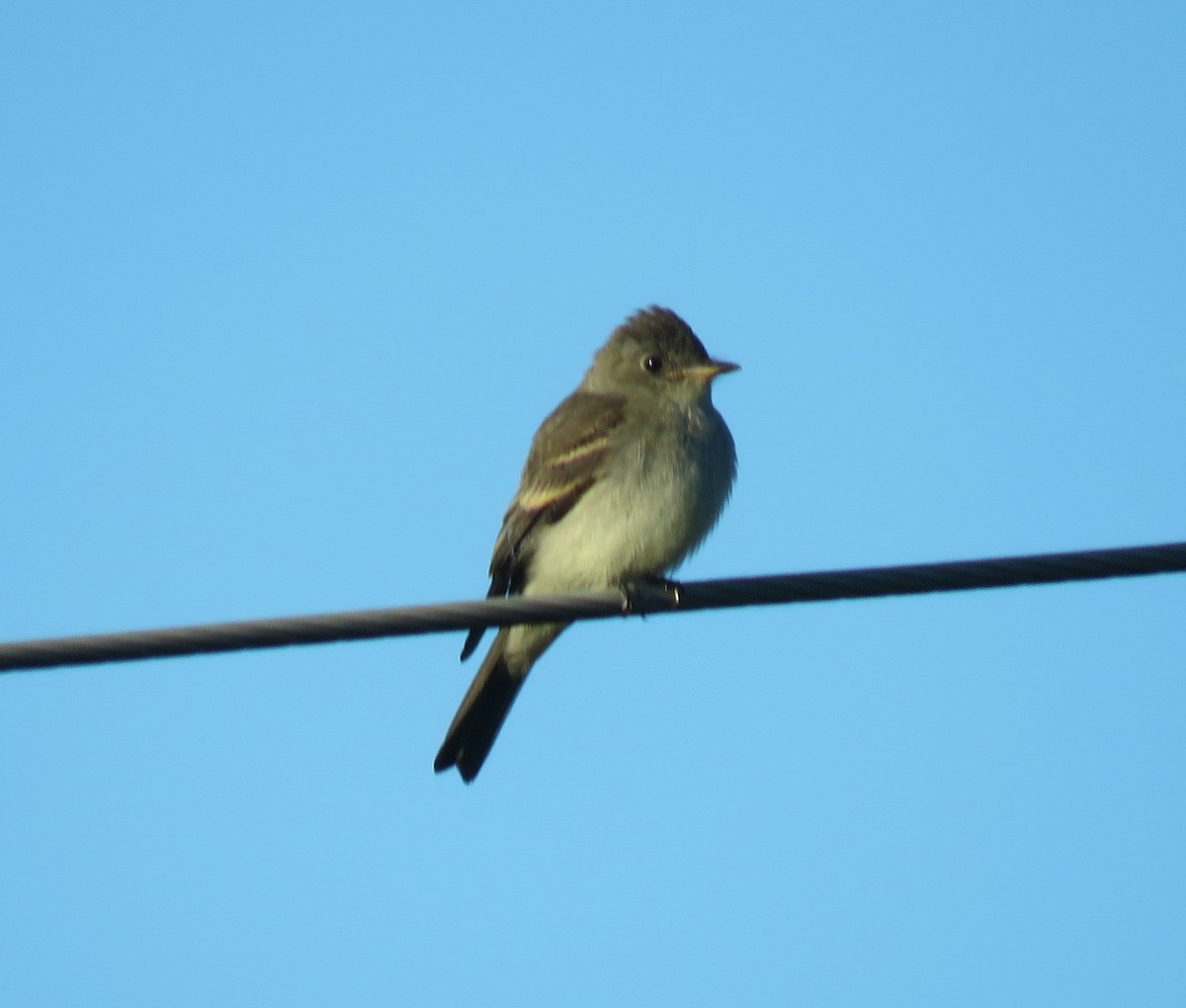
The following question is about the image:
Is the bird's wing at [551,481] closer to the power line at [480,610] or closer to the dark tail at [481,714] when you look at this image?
the dark tail at [481,714]

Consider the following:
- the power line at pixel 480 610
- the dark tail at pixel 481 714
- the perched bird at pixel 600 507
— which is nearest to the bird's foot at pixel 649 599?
the power line at pixel 480 610

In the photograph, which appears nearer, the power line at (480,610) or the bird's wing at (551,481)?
the power line at (480,610)

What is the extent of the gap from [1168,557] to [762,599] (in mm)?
1280

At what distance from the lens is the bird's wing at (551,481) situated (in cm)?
866

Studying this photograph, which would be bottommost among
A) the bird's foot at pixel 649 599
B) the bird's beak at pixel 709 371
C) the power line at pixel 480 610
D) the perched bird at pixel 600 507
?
the power line at pixel 480 610

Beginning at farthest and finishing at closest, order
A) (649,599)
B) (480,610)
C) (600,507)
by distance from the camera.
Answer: (600,507) → (649,599) → (480,610)

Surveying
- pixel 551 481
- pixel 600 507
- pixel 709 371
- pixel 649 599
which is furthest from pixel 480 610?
pixel 709 371

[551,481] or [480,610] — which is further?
[551,481]

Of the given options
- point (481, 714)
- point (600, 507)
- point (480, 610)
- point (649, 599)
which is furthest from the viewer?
point (481, 714)

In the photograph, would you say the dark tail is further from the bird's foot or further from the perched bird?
the bird's foot

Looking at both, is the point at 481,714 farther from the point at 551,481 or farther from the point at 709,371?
the point at 709,371

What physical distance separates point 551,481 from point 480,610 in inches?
127

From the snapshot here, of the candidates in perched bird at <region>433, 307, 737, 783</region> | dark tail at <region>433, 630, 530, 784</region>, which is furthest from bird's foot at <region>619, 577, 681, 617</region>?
dark tail at <region>433, 630, 530, 784</region>

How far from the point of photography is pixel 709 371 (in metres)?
9.41
